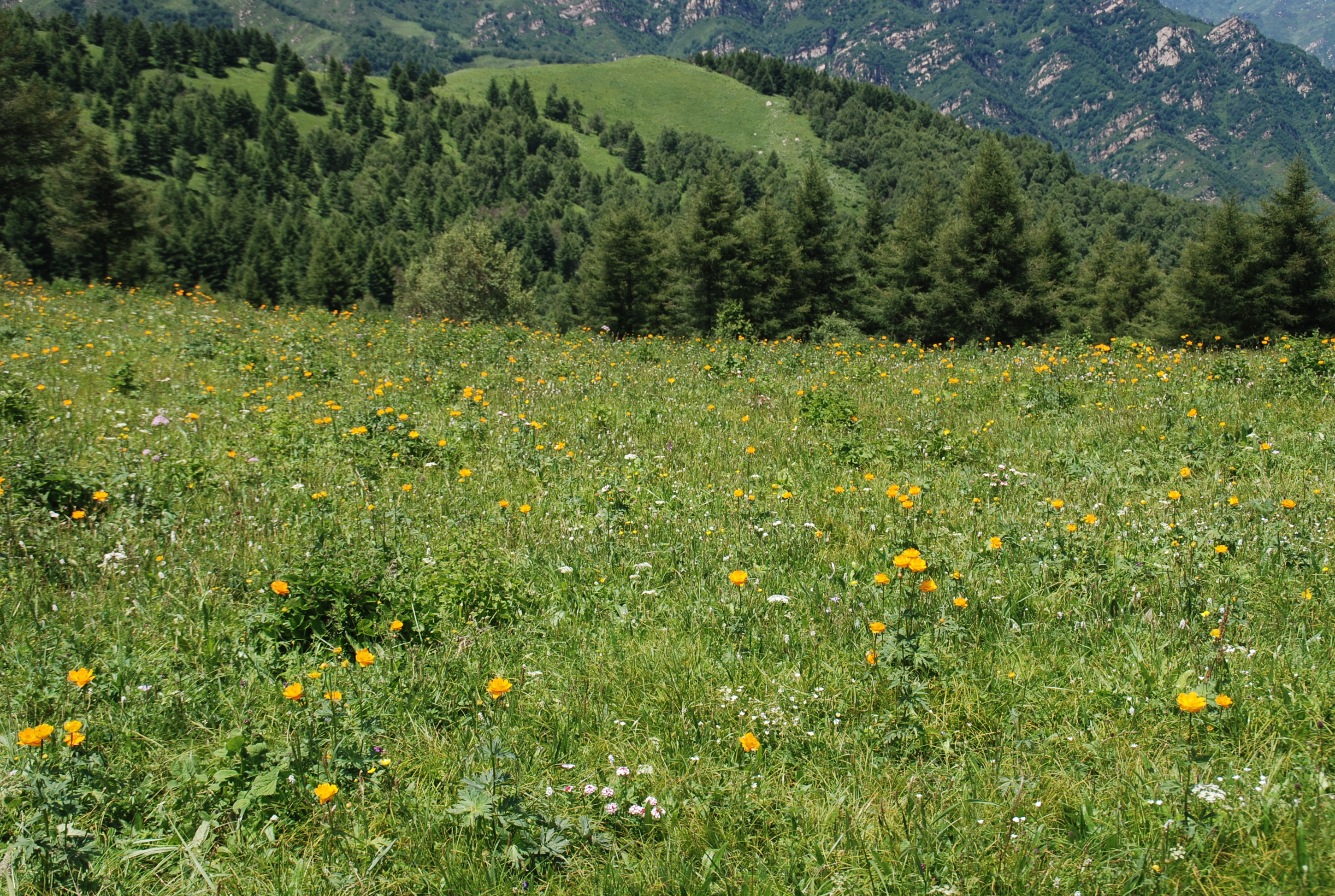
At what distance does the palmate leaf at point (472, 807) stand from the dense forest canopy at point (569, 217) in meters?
15.3

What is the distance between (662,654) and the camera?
328 cm

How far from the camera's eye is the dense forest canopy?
1391 inches

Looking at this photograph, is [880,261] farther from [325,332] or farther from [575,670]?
[575,670]

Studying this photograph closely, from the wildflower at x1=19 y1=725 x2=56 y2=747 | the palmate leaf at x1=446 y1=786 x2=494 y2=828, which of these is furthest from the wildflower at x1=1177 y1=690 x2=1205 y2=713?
the wildflower at x1=19 y1=725 x2=56 y2=747

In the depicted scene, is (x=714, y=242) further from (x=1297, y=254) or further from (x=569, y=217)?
(x=569, y=217)

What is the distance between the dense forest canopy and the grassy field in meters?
11.5

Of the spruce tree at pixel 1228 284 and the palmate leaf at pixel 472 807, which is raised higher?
the spruce tree at pixel 1228 284

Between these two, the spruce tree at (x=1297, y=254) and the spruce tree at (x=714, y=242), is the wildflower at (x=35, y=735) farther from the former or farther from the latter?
the spruce tree at (x=1297, y=254)

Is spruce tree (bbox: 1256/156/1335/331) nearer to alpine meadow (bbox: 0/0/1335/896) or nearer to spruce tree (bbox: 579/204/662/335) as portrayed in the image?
alpine meadow (bbox: 0/0/1335/896)

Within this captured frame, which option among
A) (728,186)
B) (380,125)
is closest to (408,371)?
(728,186)

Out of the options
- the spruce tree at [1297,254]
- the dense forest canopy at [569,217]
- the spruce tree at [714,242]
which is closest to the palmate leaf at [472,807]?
the dense forest canopy at [569,217]

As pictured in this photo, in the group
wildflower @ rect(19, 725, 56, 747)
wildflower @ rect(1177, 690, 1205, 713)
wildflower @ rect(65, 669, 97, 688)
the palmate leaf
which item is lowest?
the palmate leaf

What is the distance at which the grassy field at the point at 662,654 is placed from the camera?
2.25 metres

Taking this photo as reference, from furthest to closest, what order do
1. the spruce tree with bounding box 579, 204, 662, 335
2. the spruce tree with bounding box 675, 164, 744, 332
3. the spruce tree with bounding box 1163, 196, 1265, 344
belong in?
the spruce tree with bounding box 579, 204, 662, 335, the spruce tree with bounding box 675, 164, 744, 332, the spruce tree with bounding box 1163, 196, 1265, 344
